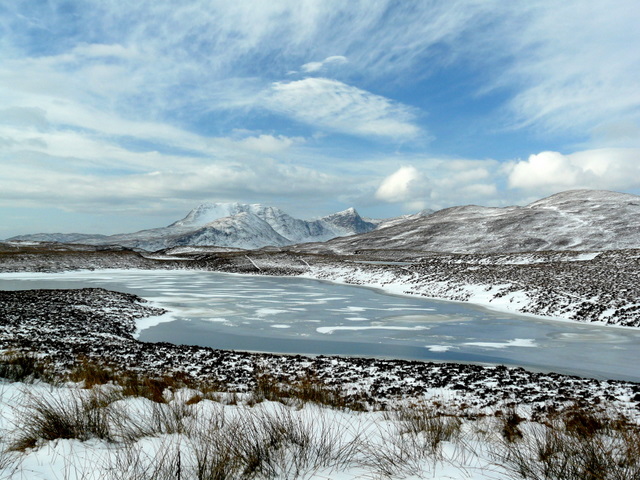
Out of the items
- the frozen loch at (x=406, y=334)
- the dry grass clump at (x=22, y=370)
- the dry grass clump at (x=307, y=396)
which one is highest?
the dry grass clump at (x=22, y=370)

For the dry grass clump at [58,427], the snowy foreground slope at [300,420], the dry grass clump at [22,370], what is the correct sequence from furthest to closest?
the dry grass clump at [22,370] → the dry grass clump at [58,427] → the snowy foreground slope at [300,420]

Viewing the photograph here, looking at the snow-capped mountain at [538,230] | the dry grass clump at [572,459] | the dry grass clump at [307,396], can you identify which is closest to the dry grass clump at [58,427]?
the dry grass clump at [307,396]

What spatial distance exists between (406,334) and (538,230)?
11471 cm

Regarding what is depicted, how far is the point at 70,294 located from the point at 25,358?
1995cm

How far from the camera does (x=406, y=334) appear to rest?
1784cm

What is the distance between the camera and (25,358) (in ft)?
27.7

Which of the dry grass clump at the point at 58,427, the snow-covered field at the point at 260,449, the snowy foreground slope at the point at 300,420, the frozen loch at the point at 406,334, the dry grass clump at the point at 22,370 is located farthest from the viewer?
the frozen loch at the point at 406,334

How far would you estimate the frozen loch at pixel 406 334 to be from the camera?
45.7 feet

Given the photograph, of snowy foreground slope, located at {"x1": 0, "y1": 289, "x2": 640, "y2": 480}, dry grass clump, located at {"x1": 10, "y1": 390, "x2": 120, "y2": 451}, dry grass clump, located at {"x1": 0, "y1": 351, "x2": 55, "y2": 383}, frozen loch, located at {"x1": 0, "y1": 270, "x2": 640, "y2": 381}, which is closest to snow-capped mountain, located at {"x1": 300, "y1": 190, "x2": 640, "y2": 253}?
frozen loch, located at {"x1": 0, "y1": 270, "x2": 640, "y2": 381}

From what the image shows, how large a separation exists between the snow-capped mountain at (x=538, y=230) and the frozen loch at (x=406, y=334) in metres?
88.6

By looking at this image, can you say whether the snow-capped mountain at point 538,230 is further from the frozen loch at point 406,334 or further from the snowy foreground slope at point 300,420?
the snowy foreground slope at point 300,420

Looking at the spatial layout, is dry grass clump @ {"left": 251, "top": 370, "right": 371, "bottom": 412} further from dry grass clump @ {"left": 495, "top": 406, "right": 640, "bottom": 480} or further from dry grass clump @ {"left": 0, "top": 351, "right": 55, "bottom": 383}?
dry grass clump @ {"left": 0, "top": 351, "right": 55, "bottom": 383}

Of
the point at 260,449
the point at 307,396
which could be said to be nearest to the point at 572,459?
the point at 260,449

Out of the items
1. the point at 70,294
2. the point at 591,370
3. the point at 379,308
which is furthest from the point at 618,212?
the point at 70,294
